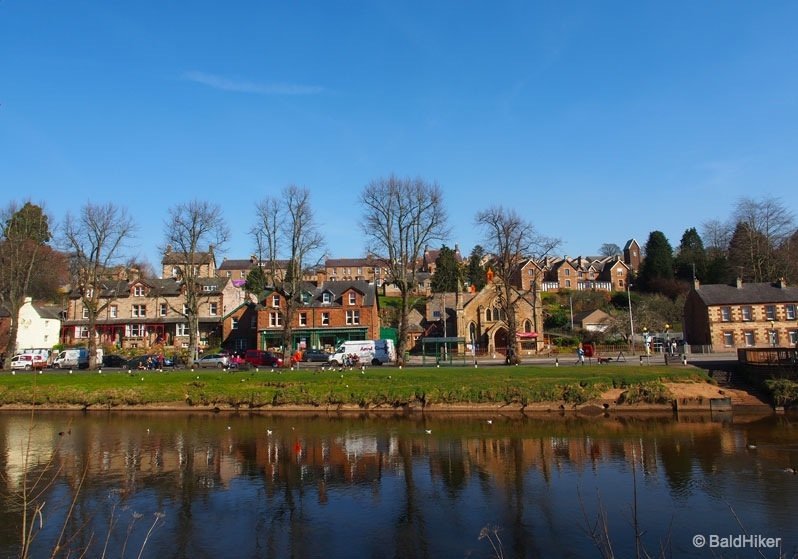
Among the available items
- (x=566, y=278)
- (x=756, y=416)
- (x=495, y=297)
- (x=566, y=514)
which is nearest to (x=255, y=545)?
(x=566, y=514)

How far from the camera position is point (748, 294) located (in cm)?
5916

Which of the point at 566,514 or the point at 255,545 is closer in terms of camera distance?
the point at 255,545

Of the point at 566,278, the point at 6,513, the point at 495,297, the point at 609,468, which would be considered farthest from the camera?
the point at 566,278

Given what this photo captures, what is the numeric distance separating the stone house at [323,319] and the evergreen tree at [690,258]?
50.8 metres

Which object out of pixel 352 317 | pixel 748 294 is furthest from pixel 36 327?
pixel 748 294

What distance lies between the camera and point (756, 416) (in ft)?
95.9

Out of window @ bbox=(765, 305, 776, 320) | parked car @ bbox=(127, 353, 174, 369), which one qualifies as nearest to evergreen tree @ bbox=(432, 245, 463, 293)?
window @ bbox=(765, 305, 776, 320)

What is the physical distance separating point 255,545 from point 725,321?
59.0 metres

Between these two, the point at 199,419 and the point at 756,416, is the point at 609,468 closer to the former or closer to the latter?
the point at 756,416

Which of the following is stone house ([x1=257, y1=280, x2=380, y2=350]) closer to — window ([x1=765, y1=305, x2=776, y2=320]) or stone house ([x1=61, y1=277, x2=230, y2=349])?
stone house ([x1=61, y1=277, x2=230, y2=349])

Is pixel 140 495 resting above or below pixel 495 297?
below

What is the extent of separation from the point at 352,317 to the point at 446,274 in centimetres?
3485

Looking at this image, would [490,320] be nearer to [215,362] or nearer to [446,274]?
[446,274]

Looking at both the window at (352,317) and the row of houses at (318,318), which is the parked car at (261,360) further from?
the window at (352,317)
